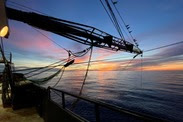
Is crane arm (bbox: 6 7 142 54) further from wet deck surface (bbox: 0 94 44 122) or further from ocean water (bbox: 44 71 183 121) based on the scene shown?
ocean water (bbox: 44 71 183 121)

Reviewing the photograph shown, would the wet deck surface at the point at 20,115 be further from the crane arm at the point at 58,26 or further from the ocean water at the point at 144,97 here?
the ocean water at the point at 144,97

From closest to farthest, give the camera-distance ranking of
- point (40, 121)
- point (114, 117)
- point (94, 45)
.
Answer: point (40, 121) < point (94, 45) < point (114, 117)

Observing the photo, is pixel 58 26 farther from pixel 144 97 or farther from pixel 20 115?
pixel 144 97

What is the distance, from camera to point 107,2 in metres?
6.14

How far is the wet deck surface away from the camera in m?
6.53

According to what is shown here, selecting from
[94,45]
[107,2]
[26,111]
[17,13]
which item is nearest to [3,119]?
[26,111]

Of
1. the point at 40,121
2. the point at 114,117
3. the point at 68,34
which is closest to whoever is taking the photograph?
the point at 68,34

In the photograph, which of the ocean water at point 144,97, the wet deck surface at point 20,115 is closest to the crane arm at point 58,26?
the wet deck surface at point 20,115

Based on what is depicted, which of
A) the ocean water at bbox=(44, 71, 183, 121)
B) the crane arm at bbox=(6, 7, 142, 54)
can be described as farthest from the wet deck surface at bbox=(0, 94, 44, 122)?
the ocean water at bbox=(44, 71, 183, 121)

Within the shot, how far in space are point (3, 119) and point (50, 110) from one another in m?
3.05

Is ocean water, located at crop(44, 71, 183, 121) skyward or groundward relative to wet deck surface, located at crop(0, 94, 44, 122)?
groundward

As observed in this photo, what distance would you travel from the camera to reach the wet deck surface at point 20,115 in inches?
257

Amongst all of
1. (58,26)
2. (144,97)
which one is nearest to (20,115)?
(58,26)

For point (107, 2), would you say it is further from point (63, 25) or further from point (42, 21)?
point (42, 21)
